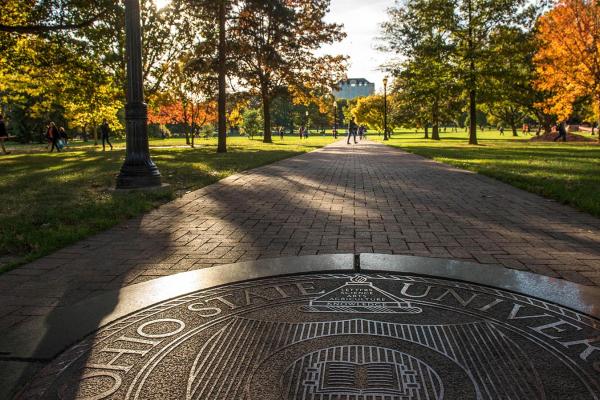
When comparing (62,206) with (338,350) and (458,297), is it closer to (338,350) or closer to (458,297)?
(338,350)

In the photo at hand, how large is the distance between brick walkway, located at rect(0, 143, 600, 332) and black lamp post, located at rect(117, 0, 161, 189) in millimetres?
1293

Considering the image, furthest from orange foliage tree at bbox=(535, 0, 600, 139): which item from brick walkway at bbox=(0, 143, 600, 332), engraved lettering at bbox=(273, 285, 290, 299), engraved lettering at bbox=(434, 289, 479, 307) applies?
engraved lettering at bbox=(273, 285, 290, 299)

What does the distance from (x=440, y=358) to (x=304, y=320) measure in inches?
32.6

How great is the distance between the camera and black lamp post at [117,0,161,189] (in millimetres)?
8234

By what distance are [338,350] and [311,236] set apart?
2.74 m

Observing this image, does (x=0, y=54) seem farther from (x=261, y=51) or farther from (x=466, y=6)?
(x=466, y=6)

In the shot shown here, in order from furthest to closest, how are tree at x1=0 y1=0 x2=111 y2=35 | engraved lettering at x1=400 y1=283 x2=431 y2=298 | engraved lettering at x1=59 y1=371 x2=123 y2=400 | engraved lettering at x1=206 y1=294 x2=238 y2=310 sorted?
tree at x1=0 y1=0 x2=111 y2=35 → engraved lettering at x1=400 y1=283 x2=431 y2=298 → engraved lettering at x1=206 y1=294 x2=238 y2=310 → engraved lettering at x1=59 y1=371 x2=123 y2=400

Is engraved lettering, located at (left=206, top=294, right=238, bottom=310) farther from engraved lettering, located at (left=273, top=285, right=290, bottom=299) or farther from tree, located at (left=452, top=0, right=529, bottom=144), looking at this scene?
tree, located at (left=452, top=0, right=529, bottom=144)

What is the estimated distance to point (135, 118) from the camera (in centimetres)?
848

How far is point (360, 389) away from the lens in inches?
76.7

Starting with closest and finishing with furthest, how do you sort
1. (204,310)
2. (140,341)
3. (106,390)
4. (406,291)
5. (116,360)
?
(106,390)
(116,360)
(140,341)
(204,310)
(406,291)

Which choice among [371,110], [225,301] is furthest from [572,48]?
[371,110]

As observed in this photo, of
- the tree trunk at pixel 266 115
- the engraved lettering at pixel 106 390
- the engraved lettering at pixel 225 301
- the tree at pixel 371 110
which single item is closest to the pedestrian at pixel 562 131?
the tree trunk at pixel 266 115

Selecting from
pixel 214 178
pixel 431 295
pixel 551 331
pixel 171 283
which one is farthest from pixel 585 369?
pixel 214 178
